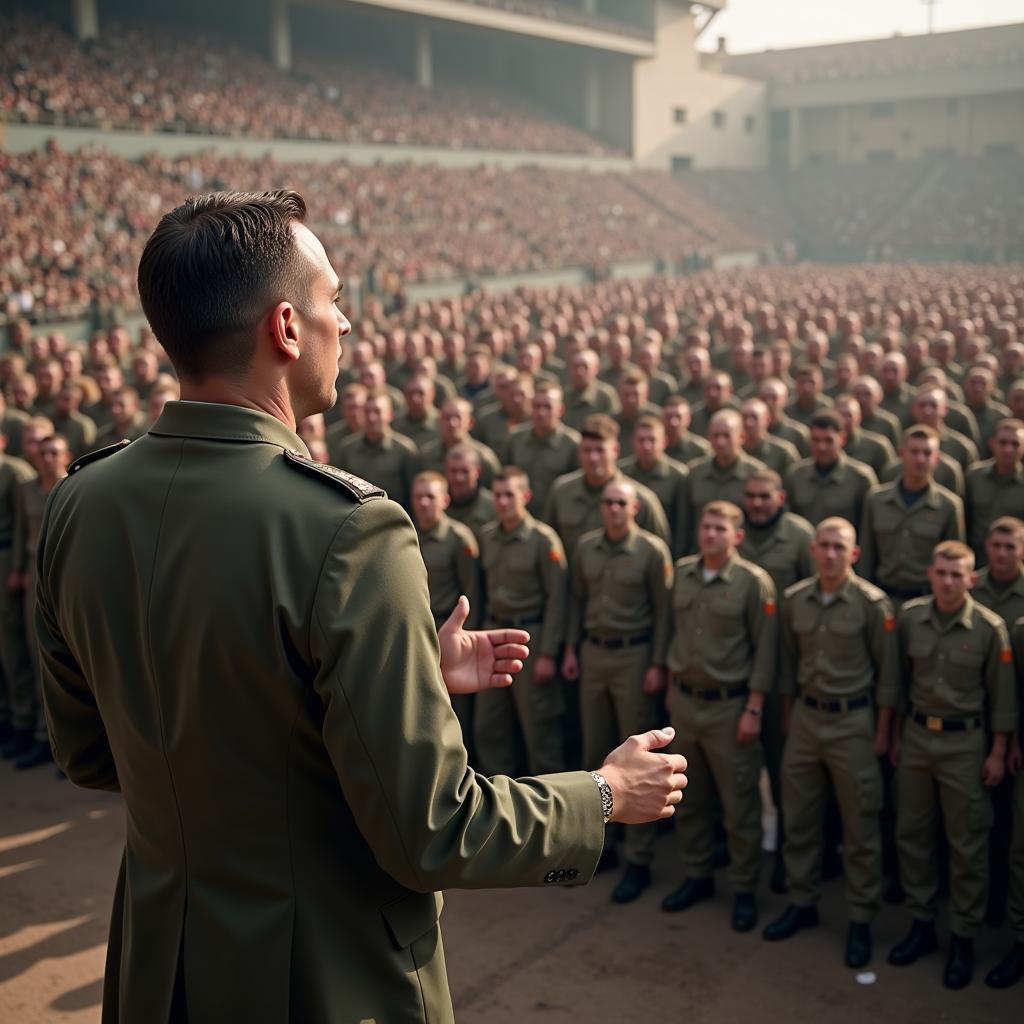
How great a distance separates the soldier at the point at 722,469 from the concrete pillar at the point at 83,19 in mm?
24549

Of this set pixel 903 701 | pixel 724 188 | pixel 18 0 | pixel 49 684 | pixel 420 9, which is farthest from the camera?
pixel 724 188

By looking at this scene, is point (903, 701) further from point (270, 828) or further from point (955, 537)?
point (270, 828)

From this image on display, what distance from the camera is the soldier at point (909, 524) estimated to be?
664cm

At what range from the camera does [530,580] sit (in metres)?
6.39

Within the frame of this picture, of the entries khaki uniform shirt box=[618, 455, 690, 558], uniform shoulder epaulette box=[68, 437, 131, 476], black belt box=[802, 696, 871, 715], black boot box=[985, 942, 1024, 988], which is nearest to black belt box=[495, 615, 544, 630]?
khaki uniform shirt box=[618, 455, 690, 558]

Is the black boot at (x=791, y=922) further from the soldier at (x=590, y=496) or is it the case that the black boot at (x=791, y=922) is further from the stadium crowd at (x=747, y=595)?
the soldier at (x=590, y=496)

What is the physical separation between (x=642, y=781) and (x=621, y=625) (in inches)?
173

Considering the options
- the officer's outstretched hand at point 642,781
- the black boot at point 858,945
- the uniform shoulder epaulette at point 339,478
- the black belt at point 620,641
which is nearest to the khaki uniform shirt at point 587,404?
the black belt at point 620,641

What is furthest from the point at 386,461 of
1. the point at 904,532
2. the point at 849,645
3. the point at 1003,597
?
the point at 1003,597

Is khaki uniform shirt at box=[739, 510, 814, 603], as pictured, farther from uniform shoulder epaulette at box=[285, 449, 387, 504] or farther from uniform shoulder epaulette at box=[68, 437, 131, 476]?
uniform shoulder epaulette at box=[285, 449, 387, 504]

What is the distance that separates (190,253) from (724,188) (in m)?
47.3

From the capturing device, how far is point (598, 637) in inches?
236

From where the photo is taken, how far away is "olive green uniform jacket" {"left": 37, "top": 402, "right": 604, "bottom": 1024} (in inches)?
53.9

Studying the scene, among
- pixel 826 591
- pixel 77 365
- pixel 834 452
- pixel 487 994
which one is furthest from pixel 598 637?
pixel 77 365
